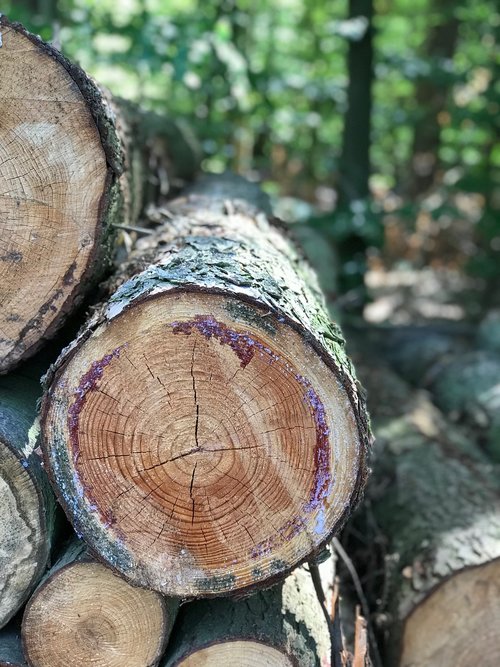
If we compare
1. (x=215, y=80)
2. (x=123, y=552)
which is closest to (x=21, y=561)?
(x=123, y=552)

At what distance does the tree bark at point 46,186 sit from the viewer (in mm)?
1783

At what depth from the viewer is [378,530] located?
106 inches

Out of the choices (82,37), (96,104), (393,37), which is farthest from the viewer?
(393,37)

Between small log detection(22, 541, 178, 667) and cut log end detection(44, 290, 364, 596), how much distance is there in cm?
13

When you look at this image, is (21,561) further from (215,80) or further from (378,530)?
Result: (215,80)

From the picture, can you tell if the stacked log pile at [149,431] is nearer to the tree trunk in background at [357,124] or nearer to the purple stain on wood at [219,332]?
the purple stain on wood at [219,332]

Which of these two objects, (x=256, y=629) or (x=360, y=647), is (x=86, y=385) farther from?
(x=360, y=647)

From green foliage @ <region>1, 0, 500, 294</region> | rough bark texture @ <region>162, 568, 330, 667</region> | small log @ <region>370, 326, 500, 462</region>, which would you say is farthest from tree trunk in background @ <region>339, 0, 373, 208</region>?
rough bark texture @ <region>162, 568, 330, 667</region>

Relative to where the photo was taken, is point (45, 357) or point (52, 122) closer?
point (52, 122)

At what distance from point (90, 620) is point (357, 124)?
4.57 m

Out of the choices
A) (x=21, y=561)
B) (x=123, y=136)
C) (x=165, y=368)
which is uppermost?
(x=123, y=136)

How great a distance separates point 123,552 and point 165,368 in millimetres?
495

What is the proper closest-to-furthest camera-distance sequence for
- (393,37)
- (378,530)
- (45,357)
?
(45,357) → (378,530) → (393,37)

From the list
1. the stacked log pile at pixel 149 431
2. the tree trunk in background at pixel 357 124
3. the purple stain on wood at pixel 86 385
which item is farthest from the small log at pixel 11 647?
the tree trunk in background at pixel 357 124
